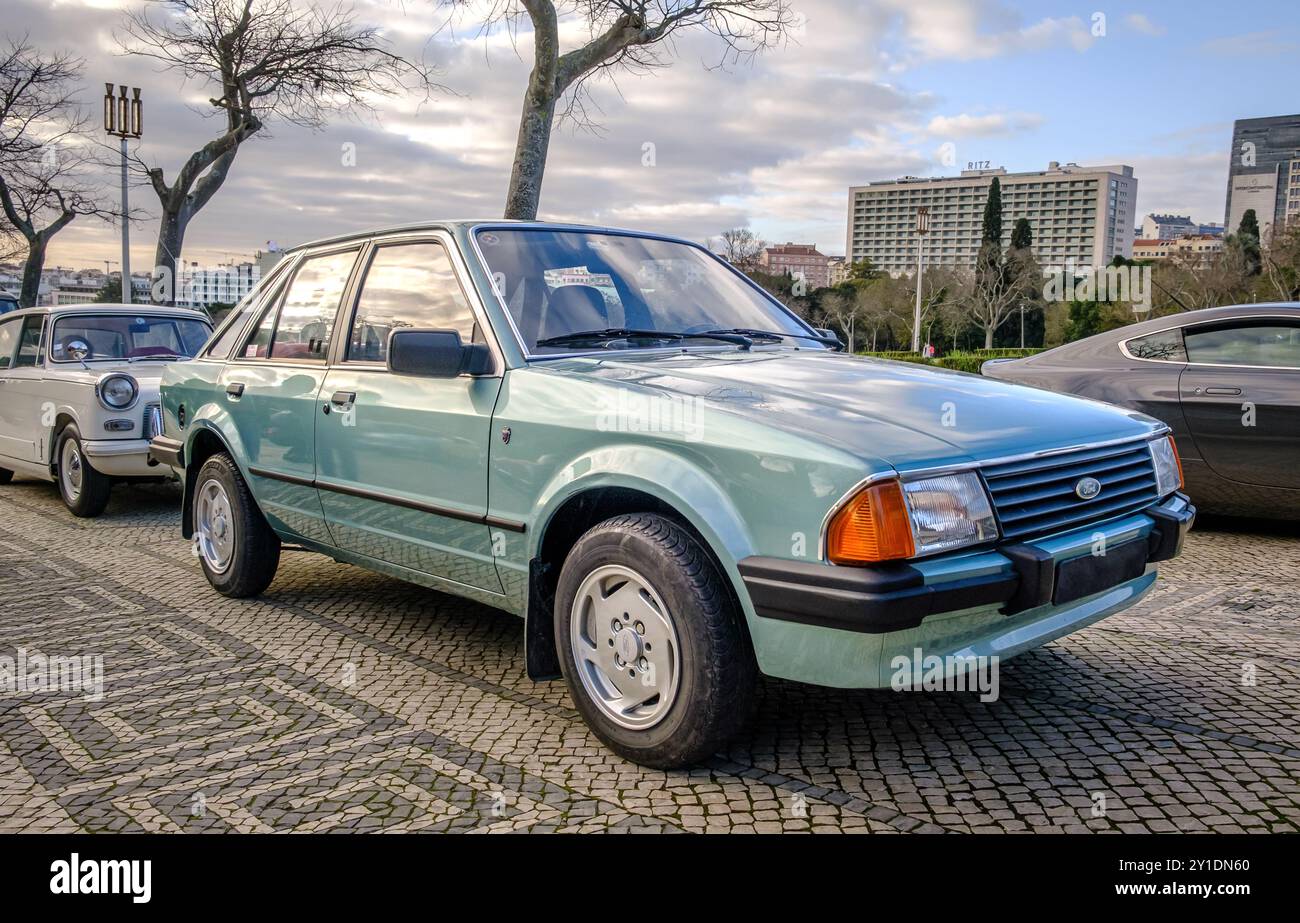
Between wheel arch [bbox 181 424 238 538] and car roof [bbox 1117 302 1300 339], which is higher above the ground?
car roof [bbox 1117 302 1300 339]

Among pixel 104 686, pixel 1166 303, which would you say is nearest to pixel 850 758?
pixel 104 686

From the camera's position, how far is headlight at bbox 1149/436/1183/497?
12.0 ft

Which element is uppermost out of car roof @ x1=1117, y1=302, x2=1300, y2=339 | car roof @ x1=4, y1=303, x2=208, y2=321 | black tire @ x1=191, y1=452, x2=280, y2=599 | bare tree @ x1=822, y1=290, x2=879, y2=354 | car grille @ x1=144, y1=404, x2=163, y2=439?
bare tree @ x1=822, y1=290, x2=879, y2=354

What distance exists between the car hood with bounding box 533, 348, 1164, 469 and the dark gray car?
3266mm

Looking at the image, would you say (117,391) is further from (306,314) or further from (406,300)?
(406,300)

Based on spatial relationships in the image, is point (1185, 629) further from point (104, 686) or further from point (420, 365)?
point (104, 686)

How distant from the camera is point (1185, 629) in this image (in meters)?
4.80

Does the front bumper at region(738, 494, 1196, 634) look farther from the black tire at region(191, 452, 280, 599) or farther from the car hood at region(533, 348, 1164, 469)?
the black tire at region(191, 452, 280, 599)

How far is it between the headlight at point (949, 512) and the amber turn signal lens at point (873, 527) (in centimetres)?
4

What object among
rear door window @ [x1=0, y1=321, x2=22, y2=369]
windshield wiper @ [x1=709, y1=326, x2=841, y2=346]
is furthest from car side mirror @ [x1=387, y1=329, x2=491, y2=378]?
rear door window @ [x1=0, y1=321, x2=22, y2=369]

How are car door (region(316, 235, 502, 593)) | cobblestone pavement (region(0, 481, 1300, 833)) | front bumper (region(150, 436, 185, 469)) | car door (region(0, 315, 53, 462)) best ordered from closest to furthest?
cobblestone pavement (region(0, 481, 1300, 833)) < car door (region(316, 235, 502, 593)) < front bumper (region(150, 436, 185, 469)) < car door (region(0, 315, 53, 462))

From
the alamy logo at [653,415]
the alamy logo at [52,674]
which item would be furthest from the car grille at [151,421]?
the alamy logo at [653,415]
